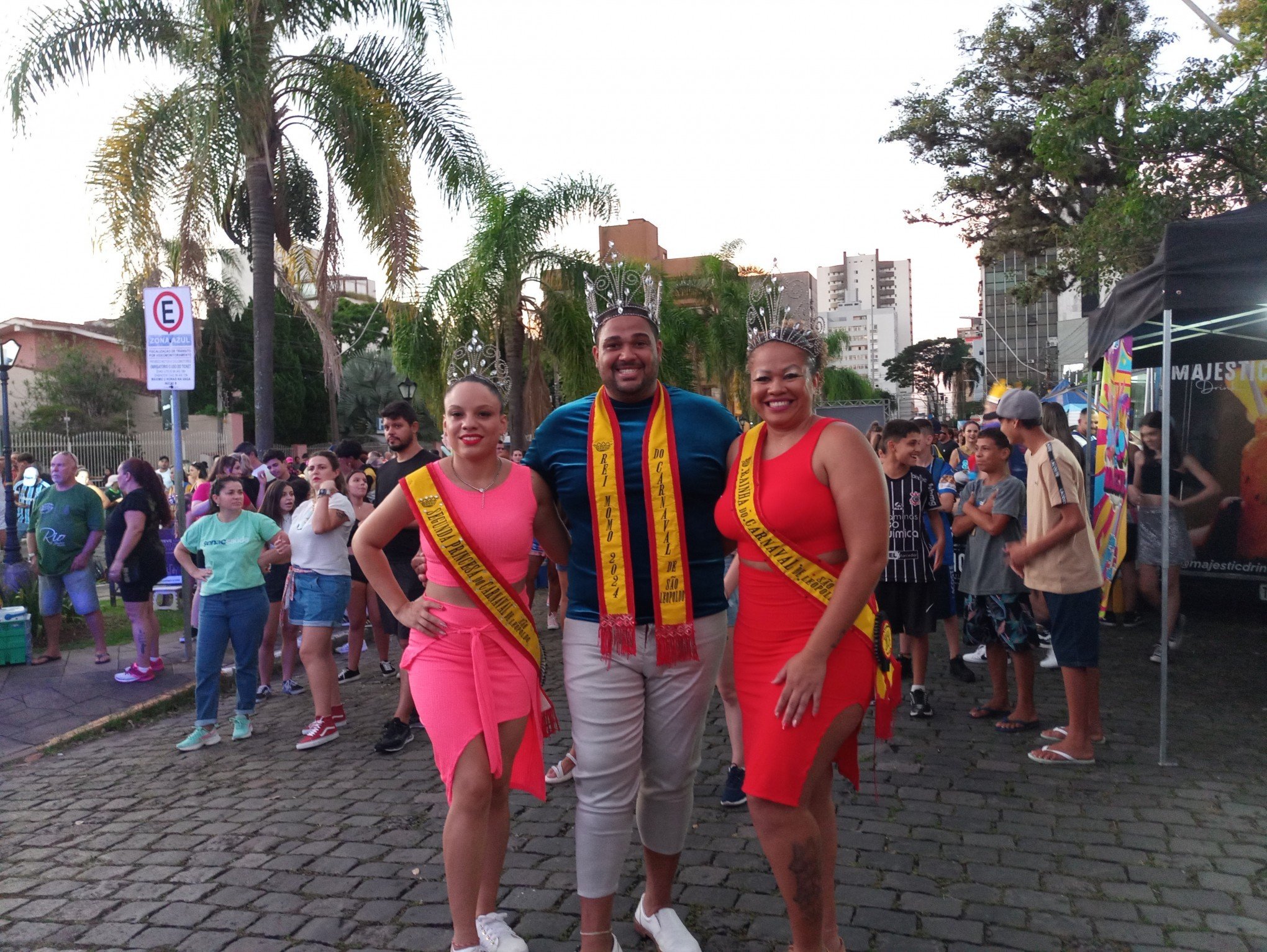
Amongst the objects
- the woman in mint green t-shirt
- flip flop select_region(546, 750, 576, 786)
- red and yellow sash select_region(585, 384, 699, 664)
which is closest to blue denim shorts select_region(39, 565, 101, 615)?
the woman in mint green t-shirt

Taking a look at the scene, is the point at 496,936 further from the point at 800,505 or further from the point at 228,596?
the point at 228,596

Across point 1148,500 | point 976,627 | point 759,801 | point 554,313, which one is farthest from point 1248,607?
point 554,313

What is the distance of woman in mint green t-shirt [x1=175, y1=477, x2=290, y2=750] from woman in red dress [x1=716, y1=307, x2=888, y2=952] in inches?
156

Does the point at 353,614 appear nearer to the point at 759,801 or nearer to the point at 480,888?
the point at 480,888

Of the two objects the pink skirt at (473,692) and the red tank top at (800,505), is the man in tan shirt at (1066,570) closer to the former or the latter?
the red tank top at (800,505)

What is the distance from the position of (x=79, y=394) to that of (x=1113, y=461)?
3704 centimetres

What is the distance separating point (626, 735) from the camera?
2.91 m

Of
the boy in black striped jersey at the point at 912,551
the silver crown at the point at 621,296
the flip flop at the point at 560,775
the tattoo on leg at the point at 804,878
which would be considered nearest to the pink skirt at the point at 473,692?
the tattoo on leg at the point at 804,878

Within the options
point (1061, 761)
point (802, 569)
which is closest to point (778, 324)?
point (802, 569)

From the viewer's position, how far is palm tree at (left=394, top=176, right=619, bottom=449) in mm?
17625

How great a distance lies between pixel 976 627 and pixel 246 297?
47230 millimetres

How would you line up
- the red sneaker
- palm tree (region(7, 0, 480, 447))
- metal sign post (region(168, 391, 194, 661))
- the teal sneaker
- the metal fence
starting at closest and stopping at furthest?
the red sneaker
the teal sneaker
metal sign post (region(168, 391, 194, 661))
palm tree (region(7, 0, 480, 447))
the metal fence

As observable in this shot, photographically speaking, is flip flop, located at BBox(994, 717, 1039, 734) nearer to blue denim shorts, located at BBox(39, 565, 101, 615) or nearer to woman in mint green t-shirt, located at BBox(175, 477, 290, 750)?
woman in mint green t-shirt, located at BBox(175, 477, 290, 750)

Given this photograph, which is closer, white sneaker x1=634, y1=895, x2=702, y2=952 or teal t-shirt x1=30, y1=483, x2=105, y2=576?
white sneaker x1=634, y1=895, x2=702, y2=952
